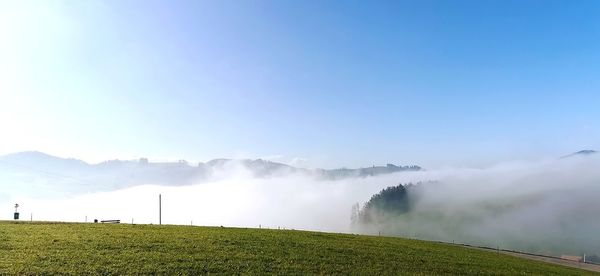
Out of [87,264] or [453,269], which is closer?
[87,264]

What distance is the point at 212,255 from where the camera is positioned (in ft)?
110

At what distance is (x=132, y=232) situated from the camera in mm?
41719

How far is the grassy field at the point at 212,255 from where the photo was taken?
2998cm

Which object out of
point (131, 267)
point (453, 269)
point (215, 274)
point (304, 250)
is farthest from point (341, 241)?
point (131, 267)

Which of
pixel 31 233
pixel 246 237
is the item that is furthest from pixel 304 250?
pixel 31 233

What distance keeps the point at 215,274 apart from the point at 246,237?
1255cm

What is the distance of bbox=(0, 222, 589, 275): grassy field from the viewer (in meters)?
30.0

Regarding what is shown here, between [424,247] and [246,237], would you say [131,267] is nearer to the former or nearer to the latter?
[246,237]

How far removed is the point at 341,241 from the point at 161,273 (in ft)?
68.5

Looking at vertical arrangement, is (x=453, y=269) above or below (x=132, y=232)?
below

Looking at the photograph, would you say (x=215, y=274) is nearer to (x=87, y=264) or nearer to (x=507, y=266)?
(x=87, y=264)

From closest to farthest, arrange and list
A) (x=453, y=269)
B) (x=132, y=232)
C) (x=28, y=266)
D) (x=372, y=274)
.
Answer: (x=28, y=266) < (x=372, y=274) < (x=453, y=269) < (x=132, y=232)

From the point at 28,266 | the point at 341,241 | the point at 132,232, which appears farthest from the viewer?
the point at 341,241

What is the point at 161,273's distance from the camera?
28906 mm
